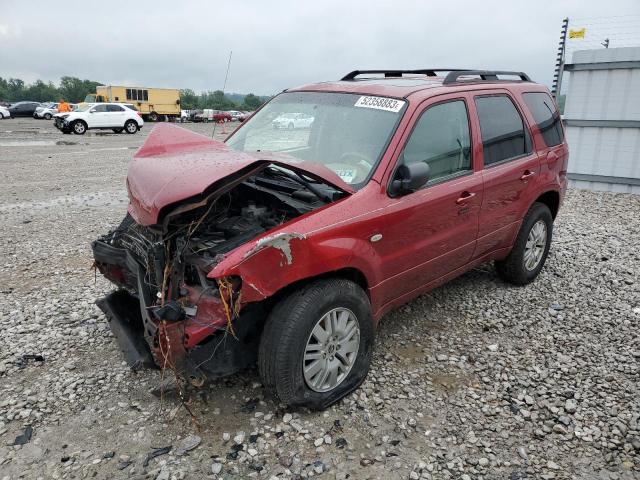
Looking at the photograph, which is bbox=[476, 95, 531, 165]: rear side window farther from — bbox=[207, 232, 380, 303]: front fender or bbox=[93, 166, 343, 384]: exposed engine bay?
bbox=[207, 232, 380, 303]: front fender

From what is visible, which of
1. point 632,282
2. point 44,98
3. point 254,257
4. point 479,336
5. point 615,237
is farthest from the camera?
point 44,98

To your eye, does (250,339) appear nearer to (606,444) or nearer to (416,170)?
(416,170)

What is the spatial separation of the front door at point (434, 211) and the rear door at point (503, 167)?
0.61ft

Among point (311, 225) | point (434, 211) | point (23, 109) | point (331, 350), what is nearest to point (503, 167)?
point (434, 211)

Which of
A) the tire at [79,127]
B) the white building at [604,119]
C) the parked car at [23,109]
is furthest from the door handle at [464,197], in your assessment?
the parked car at [23,109]

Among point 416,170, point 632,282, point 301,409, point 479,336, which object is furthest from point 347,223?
point 632,282

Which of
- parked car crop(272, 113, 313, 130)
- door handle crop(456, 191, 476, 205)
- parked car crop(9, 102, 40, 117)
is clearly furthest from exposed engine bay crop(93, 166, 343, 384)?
parked car crop(9, 102, 40, 117)

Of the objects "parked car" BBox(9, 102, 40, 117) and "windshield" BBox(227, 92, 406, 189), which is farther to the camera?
"parked car" BBox(9, 102, 40, 117)

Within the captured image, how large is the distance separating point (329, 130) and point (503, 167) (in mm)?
1537

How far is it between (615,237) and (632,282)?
1.89 metres

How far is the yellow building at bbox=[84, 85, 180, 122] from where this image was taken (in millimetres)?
38750

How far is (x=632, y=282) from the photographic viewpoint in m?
5.07

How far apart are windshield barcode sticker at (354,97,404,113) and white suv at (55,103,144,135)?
2367 centimetres

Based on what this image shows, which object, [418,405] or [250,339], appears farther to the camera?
[418,405]
